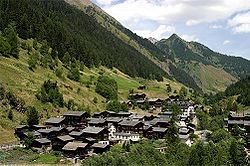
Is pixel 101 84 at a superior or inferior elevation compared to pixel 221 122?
superior

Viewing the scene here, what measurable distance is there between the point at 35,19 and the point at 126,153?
374 feet

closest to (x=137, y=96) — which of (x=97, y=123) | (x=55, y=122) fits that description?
(x=97, y=123)

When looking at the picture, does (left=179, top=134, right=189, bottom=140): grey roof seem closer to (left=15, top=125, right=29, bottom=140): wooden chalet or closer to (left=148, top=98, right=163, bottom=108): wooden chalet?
(left=15, top=125, right=29, bottom=140): wooden chalet

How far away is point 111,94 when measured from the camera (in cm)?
16100

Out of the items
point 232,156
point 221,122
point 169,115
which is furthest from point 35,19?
point 232,156

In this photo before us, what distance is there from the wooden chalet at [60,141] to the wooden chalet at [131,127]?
18175 millimetres

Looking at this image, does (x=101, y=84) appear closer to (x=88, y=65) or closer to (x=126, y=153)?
(x=88, y=65)

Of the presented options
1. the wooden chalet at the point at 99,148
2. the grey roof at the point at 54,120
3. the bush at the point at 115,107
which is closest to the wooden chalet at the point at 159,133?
the wooden chalet at the point at 99,148

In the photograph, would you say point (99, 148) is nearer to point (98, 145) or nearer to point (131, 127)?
point (98, 145)

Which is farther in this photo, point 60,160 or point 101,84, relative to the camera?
point 101,84

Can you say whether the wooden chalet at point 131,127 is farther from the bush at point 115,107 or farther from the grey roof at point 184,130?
the bush at point 115,107

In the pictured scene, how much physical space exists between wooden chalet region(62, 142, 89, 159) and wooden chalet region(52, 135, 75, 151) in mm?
A: 3455

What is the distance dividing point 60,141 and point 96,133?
8808 mm

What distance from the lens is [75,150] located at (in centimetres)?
8638
